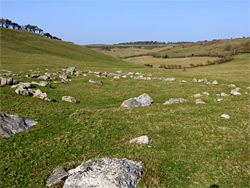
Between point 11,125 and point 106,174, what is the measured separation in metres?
10.7

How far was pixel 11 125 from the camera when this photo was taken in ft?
53.8

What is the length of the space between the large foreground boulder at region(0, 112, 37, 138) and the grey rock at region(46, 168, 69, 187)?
22.0 feet

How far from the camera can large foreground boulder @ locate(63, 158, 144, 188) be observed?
9.95m

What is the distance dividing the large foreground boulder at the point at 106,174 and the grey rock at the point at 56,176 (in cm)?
36

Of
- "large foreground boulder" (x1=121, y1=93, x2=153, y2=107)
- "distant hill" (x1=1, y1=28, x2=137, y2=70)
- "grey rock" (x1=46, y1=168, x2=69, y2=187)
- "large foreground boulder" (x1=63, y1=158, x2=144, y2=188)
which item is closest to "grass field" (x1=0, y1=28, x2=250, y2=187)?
"grey rock" (x1=46, y1=168, x2=69, y2=187)

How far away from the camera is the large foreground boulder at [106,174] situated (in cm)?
995

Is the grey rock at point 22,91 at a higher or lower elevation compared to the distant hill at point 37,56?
lower

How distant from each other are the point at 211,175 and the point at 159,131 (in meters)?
6.97

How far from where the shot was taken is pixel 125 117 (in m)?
22.0

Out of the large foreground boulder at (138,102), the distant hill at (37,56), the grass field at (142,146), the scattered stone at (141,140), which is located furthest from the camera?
the distant hill at (37,56)

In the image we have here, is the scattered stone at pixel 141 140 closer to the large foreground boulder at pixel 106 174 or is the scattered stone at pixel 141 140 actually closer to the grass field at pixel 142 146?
the grass field at pixel 142 146

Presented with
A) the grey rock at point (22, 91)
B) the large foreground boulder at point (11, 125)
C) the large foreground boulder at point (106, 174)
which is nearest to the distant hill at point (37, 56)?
the grey rock at point (22, 91)

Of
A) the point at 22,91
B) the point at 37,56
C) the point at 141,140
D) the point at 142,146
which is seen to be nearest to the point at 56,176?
the point at 142,146

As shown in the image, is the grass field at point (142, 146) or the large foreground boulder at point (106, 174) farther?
the grass field at point (142, 146)
